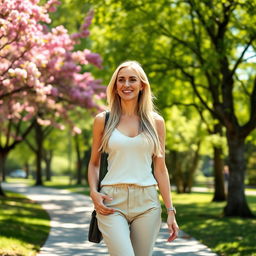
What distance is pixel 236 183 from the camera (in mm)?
15859

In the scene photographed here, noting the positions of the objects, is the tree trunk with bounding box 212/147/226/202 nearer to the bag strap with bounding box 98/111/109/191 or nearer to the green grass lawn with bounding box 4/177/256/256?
the green grass lawn with bounding box 4/177/256/256

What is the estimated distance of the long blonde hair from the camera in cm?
395

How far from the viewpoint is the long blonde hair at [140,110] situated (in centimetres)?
395

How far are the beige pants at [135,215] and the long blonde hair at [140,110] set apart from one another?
0.36m

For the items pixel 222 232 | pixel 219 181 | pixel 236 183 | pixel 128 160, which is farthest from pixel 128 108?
pixel 219 181

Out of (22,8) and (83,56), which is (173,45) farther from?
(22,8)

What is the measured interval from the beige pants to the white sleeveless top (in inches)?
2.2

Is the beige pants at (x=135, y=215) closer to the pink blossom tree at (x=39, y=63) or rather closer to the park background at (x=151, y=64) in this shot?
the pink blossom tree at (x=39, y=63)

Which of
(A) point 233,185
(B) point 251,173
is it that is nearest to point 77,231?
(A) point 233,185

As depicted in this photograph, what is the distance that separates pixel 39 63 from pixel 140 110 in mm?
6549

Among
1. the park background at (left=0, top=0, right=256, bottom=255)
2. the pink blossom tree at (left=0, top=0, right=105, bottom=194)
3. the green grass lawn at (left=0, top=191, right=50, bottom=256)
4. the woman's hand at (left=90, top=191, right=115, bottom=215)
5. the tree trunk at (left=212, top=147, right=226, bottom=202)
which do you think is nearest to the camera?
the woman's hand at (left=90, top=191, right=115, bottom=215)

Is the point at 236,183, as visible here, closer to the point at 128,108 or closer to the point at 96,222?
the point at 128,108

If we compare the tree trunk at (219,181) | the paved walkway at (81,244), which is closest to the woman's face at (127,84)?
the paved walkway at (81,244)

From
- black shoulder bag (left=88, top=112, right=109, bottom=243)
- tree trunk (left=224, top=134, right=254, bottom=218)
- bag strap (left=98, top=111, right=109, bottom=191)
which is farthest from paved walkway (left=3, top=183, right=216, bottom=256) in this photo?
bag strap (left=98, top=111, right=109, bottom=191)
